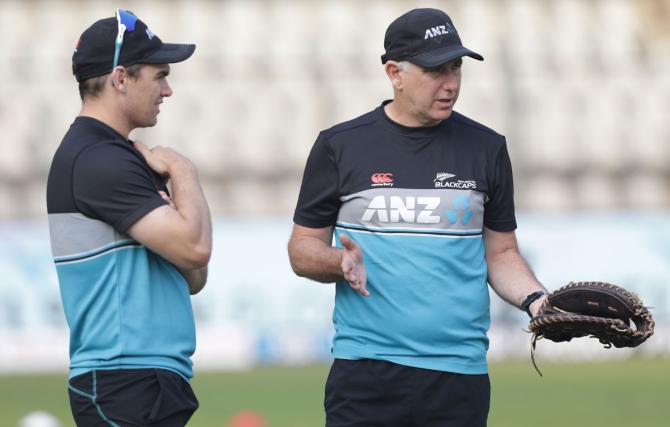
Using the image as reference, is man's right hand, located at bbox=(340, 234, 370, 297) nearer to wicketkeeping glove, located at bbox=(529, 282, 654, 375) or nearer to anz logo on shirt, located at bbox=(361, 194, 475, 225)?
anz logo on shirt, located at bbox=(361, 194, 475, 225)

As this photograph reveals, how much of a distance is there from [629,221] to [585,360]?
6.21 feet

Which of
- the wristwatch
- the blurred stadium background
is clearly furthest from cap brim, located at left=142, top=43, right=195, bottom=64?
the blurred stadium background

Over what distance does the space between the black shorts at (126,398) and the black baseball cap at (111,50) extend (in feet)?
3.41

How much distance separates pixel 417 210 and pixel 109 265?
3.99 feet

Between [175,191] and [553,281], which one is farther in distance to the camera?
[553,281]

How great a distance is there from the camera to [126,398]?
476cm

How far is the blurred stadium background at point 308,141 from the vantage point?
17.5 m

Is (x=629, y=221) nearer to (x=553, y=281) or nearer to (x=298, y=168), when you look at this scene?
(x=553, y=281)

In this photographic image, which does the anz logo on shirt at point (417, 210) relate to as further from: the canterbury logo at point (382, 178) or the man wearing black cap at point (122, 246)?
the man wearing black cap at point (122, 246)

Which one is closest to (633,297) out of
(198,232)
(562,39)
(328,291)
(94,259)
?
(198,232)

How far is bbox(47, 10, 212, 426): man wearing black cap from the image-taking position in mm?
4762

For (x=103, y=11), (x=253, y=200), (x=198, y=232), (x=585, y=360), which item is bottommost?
(x=585, y=360)

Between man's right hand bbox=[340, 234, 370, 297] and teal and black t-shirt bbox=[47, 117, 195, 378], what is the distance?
25.7 inches

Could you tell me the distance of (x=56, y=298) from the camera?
17.2 metres
